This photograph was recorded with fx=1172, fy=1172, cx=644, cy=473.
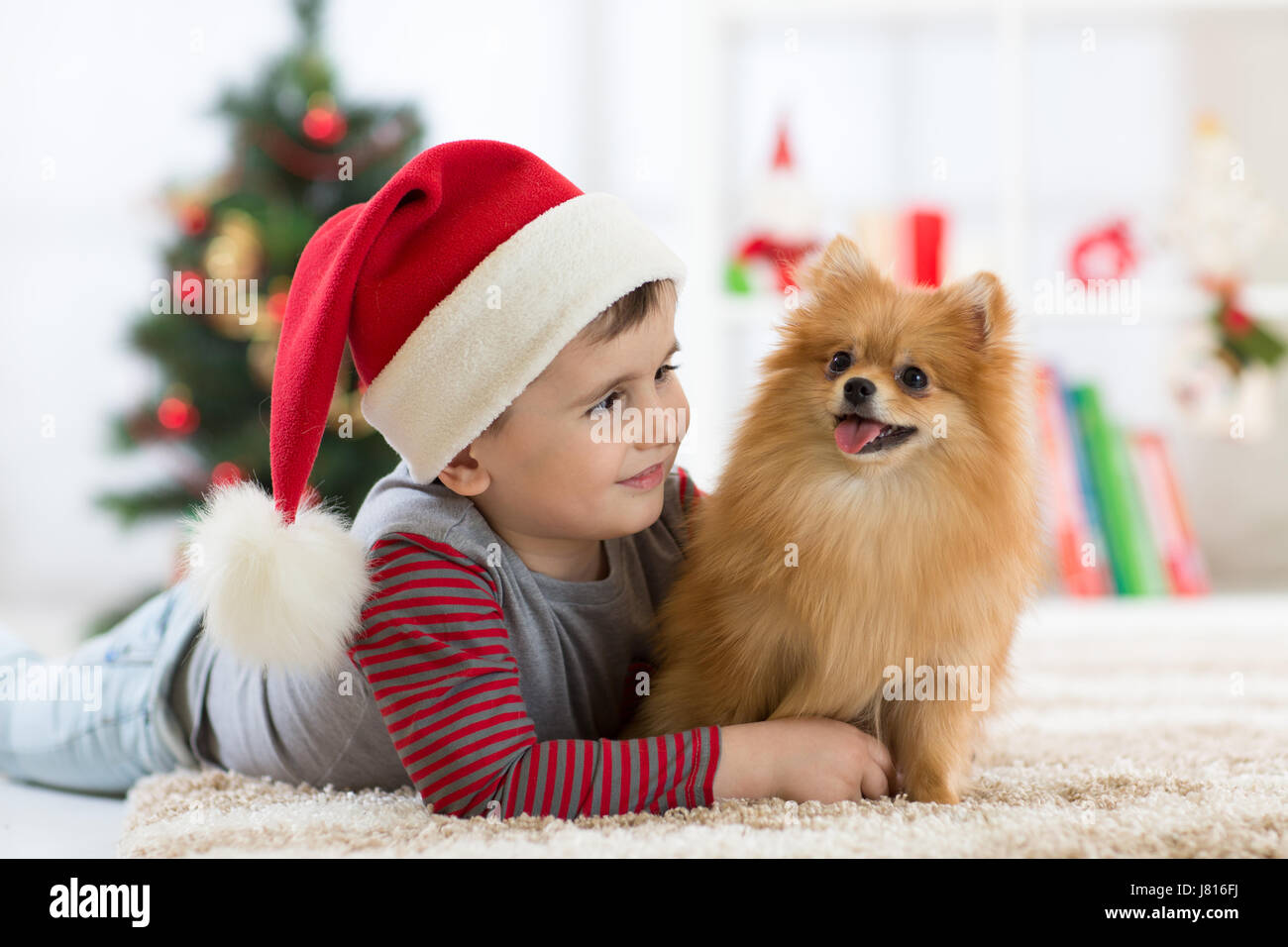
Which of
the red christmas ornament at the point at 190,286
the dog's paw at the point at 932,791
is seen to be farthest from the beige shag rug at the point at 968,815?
the red christmas ornament at the point at 190,286

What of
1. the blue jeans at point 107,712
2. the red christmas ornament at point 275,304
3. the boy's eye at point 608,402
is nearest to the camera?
the boy's eye at point 608,402

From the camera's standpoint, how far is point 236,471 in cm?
255

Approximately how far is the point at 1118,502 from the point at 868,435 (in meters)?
1.98

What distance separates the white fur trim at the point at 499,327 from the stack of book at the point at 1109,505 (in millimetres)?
1963

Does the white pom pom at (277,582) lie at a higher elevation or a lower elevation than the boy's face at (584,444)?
lower

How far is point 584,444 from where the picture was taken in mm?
1202

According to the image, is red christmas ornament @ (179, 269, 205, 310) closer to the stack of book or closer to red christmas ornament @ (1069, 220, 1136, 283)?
the stack of book

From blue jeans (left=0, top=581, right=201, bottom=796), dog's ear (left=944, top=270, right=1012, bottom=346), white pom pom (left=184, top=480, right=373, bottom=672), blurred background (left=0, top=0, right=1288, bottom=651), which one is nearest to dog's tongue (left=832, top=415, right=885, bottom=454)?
dog's ear (left=944, top=270, right=1012, bottom=346)

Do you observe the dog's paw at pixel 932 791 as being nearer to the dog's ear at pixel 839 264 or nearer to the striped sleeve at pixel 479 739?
the striped sleeve at pixel 479 739

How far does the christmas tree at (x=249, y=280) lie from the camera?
264 cm

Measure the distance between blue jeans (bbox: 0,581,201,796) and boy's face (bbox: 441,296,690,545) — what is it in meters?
0.52

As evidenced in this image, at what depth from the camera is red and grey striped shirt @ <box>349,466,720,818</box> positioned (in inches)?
44.1

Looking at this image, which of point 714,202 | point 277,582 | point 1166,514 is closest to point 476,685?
point 277,582

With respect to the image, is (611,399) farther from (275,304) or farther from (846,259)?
(275,304)
